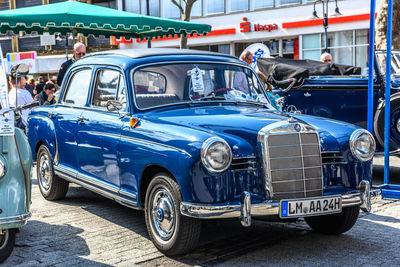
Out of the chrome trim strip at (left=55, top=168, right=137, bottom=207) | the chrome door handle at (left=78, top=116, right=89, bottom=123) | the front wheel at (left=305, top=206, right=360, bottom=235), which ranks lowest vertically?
the front wheel at (left=305, top=206, right=360, bottom=235)

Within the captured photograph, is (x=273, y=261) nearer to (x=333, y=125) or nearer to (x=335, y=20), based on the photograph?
(x=333, y=125)

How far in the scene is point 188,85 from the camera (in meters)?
5.61

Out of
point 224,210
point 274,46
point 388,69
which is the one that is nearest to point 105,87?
point 224,210

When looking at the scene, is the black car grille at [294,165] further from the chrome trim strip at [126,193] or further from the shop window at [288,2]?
the shop window at [288,2]

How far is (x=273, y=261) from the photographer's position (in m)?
4.60

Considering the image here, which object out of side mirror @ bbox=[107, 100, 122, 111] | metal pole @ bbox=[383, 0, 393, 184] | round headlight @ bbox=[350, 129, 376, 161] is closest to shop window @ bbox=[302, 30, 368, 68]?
metal pole @ bbox=[383, 0, 393, 184]

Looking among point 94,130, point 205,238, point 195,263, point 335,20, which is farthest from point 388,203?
point 335,20

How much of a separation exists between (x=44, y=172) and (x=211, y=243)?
3.08 m

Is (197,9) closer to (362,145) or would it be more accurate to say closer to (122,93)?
(122,93)

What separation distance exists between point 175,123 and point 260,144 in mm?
795

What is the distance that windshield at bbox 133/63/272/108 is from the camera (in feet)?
18.1

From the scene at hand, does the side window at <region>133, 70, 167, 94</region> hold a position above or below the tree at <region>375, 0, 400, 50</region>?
below

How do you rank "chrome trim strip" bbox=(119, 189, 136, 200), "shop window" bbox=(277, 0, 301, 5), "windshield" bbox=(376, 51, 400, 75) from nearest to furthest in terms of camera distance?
"chrome trim strip" bbox=(119, 189, 136, 200), "windshield" bbox=(376, 51, 400, 75), "shop window" bbox=(277, 0, 301, 5)

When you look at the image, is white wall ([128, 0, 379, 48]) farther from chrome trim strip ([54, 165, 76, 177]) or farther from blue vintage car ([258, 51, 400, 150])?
chrome trim strip ([54, 165, 76, 177])
